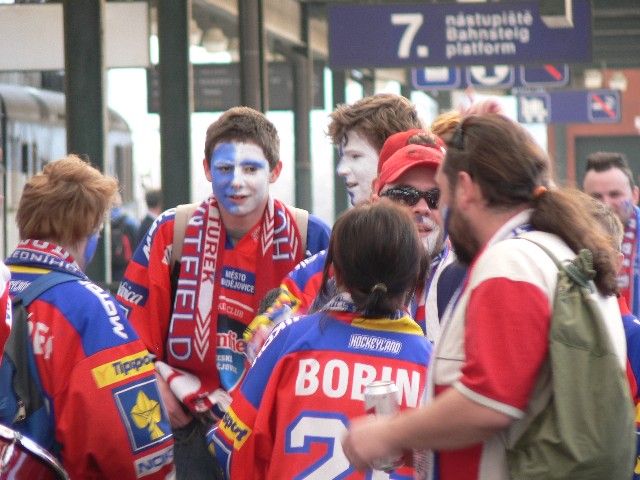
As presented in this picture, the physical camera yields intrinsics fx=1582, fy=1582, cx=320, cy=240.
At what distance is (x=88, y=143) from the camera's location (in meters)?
12.2

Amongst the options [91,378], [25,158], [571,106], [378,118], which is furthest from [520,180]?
[571,106]

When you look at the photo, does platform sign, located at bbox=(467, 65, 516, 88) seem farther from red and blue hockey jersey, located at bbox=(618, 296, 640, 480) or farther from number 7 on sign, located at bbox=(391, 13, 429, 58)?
red and blue hockey jersey, located at bbox=(618, 296, 640, 480)

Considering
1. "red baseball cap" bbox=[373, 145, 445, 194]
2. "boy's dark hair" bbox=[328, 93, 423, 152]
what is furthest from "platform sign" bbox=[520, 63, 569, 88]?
"red baseball cap" bbox=[373, 145, 445, 194]

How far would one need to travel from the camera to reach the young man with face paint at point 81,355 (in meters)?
4.20

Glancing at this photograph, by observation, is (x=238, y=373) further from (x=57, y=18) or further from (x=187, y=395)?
(x=57, y=18)

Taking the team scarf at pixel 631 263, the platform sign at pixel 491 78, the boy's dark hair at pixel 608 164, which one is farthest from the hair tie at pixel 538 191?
the platform sign at pixel 491 78

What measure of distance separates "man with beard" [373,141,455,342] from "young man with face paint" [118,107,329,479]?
95 cm

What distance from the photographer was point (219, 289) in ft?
17.6

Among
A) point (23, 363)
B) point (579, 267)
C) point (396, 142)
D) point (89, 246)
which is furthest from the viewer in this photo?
point (396, 142)

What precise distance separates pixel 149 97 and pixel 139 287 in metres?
18.5

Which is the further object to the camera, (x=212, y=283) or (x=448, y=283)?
(x=212, y=283)

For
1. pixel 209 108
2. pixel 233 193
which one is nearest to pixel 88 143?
pixel 233 193

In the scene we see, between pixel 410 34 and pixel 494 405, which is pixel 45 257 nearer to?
pixel 494 405

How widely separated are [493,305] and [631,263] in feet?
14.8
